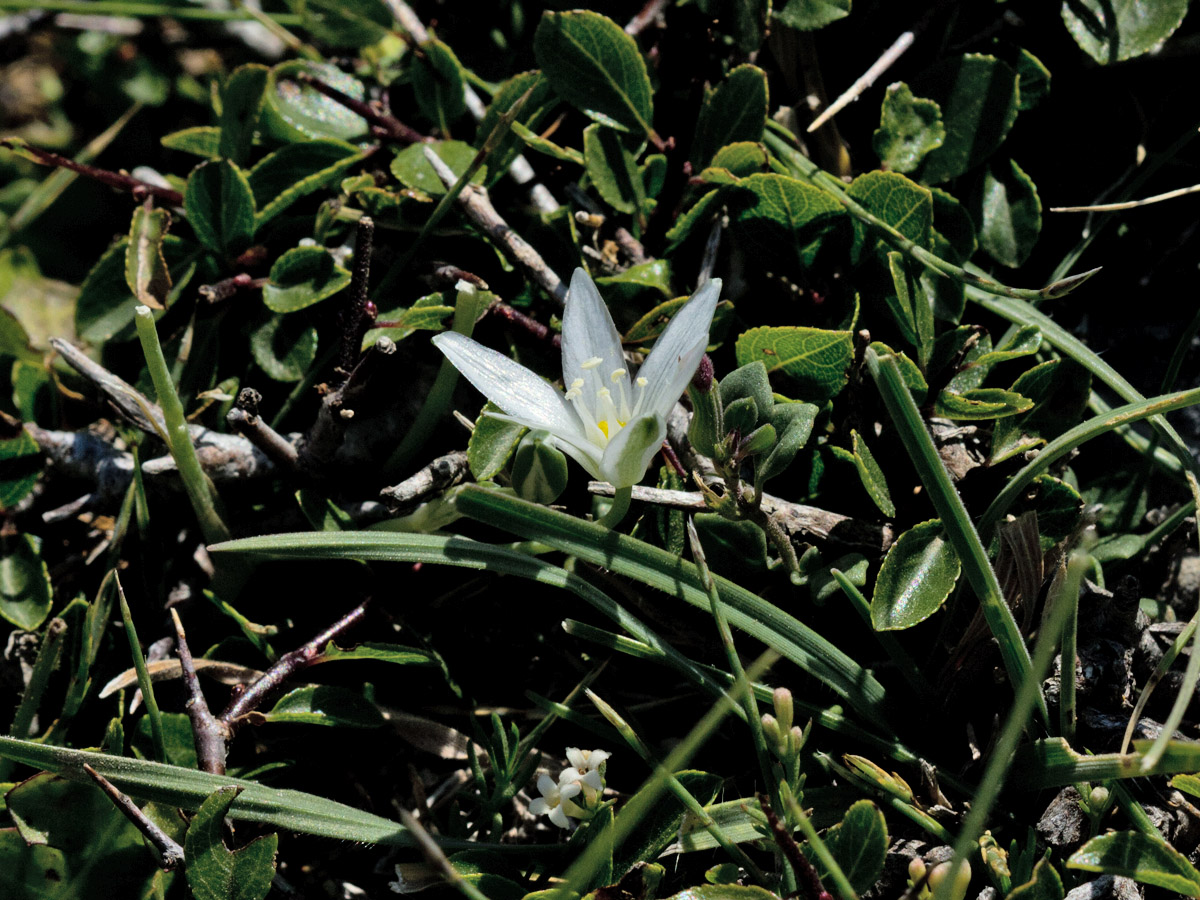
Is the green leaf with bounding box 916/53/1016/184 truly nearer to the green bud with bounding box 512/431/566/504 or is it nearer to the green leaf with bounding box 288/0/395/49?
the green bud with bounding box 512/431/566/504

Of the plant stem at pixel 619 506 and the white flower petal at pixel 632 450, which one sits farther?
the plant stem at pixel 619 506

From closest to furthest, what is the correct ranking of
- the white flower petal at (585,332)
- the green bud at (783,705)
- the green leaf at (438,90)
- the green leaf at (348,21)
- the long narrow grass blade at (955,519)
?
the green bud at (783,705)
the long narrow grass blade at (955,519)
the white flower petal at (585,332)
the green leaf at (438,90)
the green leaf at (348,21)

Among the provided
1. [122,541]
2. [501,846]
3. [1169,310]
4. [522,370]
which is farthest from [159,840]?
[1169,310]

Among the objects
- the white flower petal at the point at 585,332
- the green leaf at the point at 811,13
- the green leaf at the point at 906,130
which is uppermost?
the green leaf at the point at 811,13

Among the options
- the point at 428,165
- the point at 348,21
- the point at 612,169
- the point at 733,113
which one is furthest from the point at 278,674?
the point at 348,21

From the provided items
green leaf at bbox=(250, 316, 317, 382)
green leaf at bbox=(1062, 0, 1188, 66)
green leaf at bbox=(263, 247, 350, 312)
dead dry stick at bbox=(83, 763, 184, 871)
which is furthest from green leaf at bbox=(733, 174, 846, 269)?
dead dry stick at bbox=(83, 763, 184, 871)

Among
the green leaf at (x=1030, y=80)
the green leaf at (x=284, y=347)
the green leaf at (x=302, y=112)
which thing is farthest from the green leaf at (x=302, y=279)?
the green leaf at (x=1030, y=80)

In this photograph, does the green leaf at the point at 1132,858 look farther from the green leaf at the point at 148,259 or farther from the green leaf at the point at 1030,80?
the green leaf at the point at 148,259

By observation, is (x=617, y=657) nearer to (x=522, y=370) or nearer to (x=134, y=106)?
(x=522, y=370)
